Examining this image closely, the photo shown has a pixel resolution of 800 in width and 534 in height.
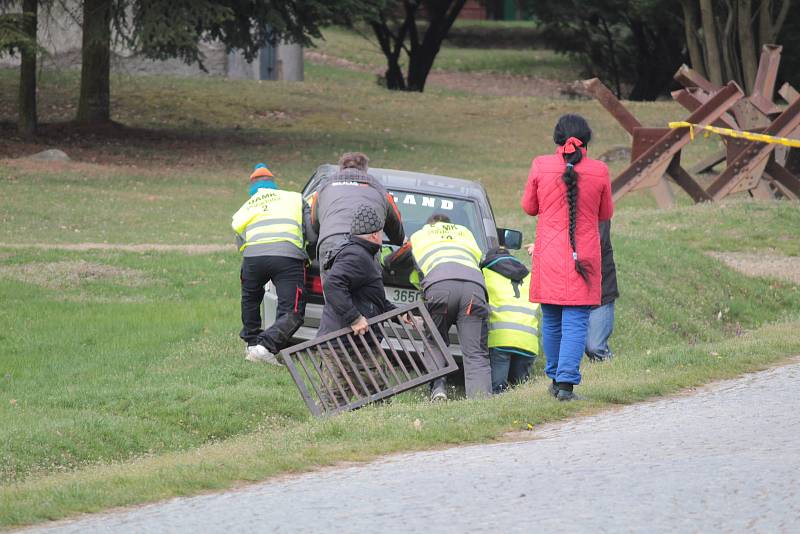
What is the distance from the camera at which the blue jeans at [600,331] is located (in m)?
10.2

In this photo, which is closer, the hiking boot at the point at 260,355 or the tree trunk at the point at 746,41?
the hiking boot at the point at 260,355

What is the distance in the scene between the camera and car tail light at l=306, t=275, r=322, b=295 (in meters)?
10.2

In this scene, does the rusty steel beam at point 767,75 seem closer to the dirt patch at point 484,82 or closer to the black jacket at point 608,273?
the black jacket at point 608,273

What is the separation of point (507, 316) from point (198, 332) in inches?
135

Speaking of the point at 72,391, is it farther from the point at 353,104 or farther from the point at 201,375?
the point at 353,104

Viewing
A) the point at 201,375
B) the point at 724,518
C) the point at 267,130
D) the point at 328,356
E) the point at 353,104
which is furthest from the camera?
the point at 353,104

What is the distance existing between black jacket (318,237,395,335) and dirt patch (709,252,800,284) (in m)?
8.49

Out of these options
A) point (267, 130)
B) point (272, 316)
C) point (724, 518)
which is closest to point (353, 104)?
point (267, 130)

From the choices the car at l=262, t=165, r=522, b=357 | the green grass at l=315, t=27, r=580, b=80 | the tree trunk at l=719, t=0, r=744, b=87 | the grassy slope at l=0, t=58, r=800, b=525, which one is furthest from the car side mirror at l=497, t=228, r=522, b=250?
the green grass at l=315, t=27, r=580, b=80

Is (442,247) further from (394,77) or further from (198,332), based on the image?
(394,77)

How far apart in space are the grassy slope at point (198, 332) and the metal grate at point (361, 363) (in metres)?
0.31

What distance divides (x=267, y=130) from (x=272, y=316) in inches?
932

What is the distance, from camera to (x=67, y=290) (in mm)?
13789

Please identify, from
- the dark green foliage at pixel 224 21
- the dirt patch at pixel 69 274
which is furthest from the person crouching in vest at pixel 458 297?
the dark green foliage at pixel 224 21
